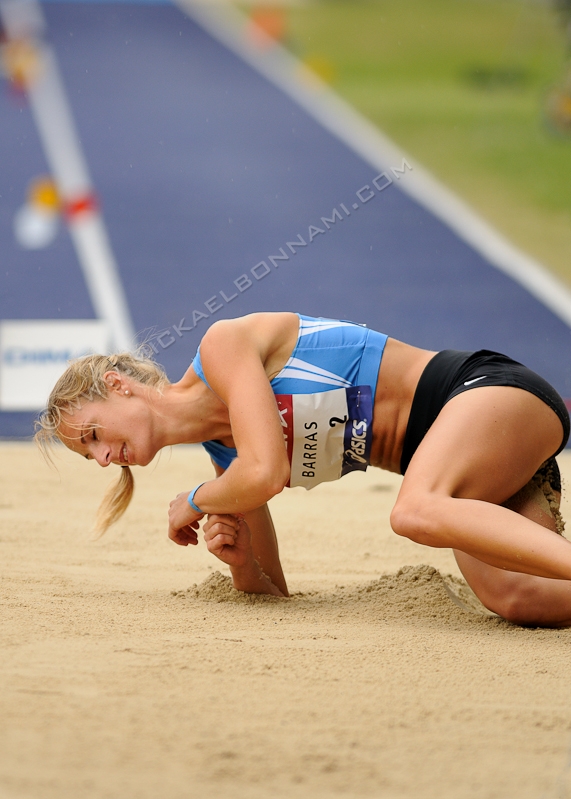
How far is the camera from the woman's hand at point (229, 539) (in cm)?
201

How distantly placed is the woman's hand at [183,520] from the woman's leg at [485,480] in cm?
46

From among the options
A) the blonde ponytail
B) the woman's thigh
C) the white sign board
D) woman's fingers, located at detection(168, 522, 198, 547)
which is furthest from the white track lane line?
the woman's thigh

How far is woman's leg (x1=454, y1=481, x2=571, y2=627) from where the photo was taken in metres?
1.93

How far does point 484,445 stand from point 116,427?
2.45 ft

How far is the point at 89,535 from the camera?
270 centimetres

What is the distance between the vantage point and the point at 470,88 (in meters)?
13.2

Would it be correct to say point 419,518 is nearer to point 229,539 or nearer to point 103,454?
point 229,539

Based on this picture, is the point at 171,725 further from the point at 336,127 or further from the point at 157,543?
the point at 336,127

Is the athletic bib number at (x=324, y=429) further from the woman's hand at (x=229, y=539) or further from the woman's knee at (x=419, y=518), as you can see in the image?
the woman's knee at (x=419, y=518)

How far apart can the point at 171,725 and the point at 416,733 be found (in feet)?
1.09

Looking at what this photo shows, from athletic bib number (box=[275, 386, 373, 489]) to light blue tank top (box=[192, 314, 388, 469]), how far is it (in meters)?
0.02

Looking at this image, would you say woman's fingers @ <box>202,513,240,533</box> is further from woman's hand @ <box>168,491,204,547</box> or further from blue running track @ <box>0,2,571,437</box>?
blue running track @ <box>0,2,571,437</box>

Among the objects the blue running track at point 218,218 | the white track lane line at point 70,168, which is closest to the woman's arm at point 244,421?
the blue running track at point 218,218

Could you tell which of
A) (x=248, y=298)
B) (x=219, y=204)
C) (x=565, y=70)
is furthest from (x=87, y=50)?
(x=248, y=298)
